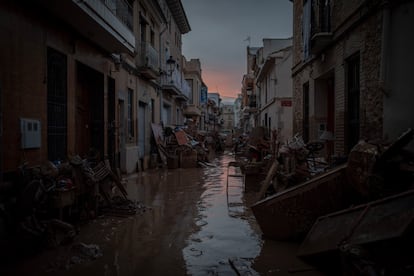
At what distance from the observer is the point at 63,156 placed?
330 inches

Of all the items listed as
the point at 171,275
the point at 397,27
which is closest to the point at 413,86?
the point at 397,27

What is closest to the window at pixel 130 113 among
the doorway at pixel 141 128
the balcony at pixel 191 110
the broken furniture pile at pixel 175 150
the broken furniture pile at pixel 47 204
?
the doorway at pixel 141 128

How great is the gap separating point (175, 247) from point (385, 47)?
4881 millimetres

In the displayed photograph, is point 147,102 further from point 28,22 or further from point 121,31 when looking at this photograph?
point 28,22

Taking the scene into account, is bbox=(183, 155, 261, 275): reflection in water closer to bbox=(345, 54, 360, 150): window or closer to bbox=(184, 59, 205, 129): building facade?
bbox=(345, 54, 360, 150): window

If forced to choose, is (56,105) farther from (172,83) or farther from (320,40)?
(172,83)

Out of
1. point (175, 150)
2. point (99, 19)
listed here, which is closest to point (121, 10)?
point (99, 19)

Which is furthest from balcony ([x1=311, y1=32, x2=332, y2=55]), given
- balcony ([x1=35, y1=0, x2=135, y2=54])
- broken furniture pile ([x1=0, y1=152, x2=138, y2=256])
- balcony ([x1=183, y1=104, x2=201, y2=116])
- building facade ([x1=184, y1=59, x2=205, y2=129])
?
building facade ([x1=184, y1=59, x2=205, y2=129])

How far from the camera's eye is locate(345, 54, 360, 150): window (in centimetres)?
821

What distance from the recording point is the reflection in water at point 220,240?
171 inches

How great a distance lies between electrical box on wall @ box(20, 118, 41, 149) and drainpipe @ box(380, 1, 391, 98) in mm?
6291

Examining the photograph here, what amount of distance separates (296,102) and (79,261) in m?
10.9

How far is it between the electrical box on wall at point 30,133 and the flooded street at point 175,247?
1817mm

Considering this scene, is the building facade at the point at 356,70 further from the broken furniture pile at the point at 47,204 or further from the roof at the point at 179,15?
the roof at the point at 179,15
